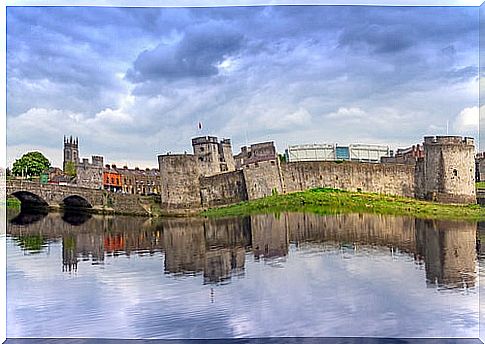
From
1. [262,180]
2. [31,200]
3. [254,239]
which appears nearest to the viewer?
[254,239]

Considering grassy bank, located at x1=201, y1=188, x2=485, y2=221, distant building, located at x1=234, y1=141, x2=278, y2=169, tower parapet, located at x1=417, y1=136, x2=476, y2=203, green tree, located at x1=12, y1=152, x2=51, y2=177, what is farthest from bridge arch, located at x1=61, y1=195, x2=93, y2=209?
tower parapet, located at x1=417, y1=136, x2=476, y2=203

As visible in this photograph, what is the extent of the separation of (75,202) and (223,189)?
3820 millimetres

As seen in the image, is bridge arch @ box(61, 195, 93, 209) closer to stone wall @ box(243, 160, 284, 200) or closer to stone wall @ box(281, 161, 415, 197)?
stone wall @ box(243, 160, 284, 200)

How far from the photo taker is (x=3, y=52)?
7.14 meters

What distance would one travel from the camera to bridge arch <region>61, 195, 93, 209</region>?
13.3 meters

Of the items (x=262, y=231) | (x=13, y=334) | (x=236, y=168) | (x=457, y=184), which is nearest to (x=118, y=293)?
(x=13, y=334)

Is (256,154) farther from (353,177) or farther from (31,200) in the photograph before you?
(31,200)

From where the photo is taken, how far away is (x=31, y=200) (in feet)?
45.1

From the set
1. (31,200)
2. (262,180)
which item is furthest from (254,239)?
(31,200)

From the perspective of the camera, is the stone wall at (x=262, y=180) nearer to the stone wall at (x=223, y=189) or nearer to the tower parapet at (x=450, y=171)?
the stone wall at (x=223, y=189)

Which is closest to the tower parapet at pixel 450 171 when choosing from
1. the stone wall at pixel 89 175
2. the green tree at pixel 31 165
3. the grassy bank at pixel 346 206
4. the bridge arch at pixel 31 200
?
the grassy bank at pixel 346 206

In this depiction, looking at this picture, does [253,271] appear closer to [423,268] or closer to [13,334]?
[423,268]

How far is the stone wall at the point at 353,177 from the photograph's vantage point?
37.8 feet

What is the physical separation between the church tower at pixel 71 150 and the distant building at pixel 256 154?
279cm
